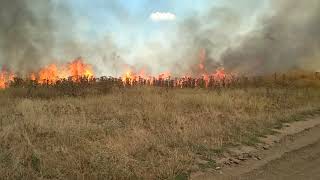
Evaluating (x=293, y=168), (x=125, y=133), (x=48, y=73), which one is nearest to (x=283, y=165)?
(x=293, y=168)

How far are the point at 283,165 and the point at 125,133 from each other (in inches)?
178

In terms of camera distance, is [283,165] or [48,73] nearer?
[283,165]

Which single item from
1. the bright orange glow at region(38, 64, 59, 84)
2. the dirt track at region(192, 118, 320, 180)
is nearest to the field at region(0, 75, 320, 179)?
the dirt track at region(192, 118, 320, 180)

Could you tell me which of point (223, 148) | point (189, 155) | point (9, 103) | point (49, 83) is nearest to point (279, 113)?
point (223, 148)

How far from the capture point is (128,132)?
13.2 meters

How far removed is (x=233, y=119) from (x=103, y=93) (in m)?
10.4

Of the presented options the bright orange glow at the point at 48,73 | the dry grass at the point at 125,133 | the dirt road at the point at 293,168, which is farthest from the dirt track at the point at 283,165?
the bright orange glow at the point at 48,73

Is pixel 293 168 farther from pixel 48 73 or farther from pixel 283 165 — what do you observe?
pixel 48 73

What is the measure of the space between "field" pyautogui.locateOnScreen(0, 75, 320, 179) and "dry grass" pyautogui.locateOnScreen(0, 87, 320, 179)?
0.02 m

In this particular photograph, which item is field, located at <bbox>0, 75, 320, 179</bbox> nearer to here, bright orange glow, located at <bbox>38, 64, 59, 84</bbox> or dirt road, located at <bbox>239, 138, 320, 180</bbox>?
dirt road, located at <bbox>239, 138, 320, 180</bbox>

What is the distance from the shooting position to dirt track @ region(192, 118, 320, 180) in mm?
10078

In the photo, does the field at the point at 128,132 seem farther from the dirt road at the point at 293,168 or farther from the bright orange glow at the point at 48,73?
the bright orange glow at the point at 48,73

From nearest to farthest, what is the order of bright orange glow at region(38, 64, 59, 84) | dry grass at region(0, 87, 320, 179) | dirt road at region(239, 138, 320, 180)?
dry grass at region(0, 87, 320, 179) → dirt road at region(239, 138, 320, 180) → bright orange glow at region(38, 64, 59, 84)

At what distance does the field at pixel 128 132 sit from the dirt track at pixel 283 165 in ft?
2.36
